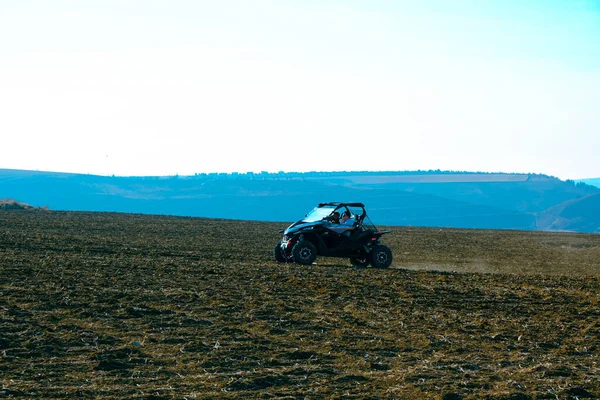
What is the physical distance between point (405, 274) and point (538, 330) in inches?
368

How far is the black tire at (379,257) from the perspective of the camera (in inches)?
1045

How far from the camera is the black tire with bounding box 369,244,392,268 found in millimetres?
26547

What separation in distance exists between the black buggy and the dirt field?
2.17ft

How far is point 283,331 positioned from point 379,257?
13039 mm

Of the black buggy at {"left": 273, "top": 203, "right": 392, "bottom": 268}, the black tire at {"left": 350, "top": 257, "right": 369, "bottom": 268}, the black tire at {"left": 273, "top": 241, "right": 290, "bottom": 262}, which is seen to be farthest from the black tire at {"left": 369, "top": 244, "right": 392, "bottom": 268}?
the black tire at {"left": 273, "top": 241, "right": 290, "bottom": 262}

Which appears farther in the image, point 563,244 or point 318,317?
point 563,244

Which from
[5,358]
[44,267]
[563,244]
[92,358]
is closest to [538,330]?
[92,358]

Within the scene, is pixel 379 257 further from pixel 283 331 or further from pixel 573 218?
pixel 573 218

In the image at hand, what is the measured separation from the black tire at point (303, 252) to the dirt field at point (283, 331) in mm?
338

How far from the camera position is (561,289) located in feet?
69.4

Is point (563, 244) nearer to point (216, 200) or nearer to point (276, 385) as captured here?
point (276, 385)

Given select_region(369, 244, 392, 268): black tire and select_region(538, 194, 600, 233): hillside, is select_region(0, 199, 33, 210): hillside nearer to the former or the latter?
select_region(369, 244, 392, 268): black tire

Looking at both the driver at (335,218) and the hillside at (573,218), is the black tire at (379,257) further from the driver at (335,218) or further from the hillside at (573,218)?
the hillside at (573,218)

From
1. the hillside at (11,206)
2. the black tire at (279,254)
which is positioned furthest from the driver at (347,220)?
the hillside at (11,206)
